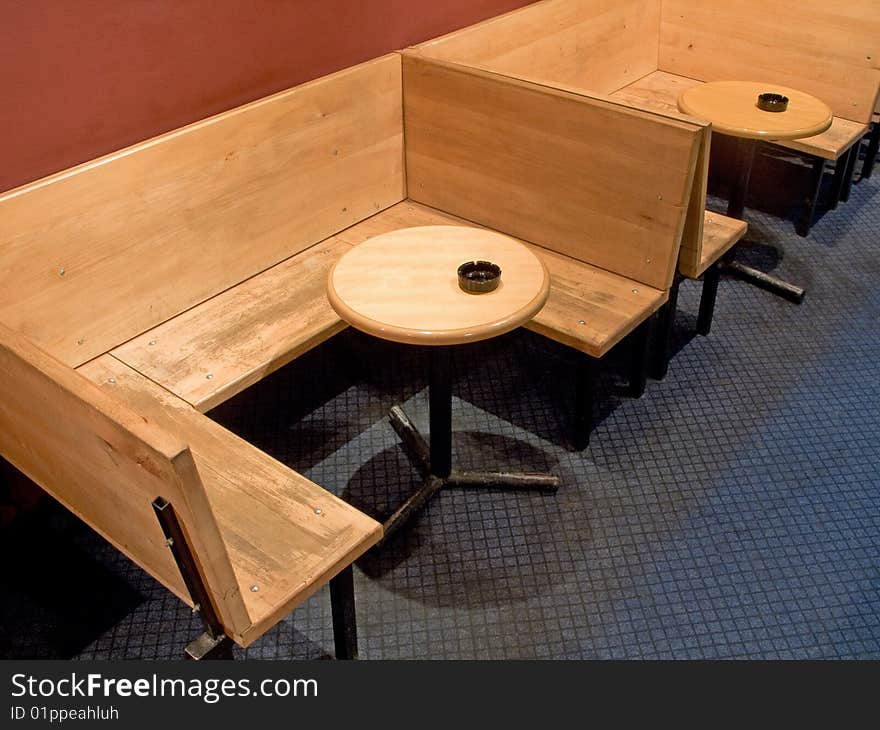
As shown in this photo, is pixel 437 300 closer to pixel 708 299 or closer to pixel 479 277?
pixel 479 277

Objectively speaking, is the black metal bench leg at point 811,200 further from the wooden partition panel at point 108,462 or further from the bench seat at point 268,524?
the wooden partition panel at point 108,462

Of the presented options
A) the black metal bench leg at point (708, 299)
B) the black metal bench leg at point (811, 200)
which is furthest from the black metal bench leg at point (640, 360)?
the black metal bench leg at point (811, 200)

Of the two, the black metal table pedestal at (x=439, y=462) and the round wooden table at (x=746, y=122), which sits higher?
the round wooden table at (x=746, y=122)

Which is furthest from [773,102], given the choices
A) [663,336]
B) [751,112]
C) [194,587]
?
[194,587]

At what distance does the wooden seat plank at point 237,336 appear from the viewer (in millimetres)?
2447

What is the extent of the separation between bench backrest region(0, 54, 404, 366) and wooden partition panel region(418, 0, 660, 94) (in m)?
0.44

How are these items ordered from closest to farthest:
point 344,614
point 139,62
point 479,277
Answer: point 344,614
point 479,277
point 139,62

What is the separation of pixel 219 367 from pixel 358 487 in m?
0.60

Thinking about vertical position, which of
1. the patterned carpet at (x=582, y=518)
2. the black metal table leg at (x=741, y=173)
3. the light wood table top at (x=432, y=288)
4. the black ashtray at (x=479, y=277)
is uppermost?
the black ashtray at (x=479, y=277)

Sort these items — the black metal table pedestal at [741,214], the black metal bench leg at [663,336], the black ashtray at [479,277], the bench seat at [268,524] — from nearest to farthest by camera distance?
the bench seat at [268,524], the black ashtray at [479,277], the black metal bench leg at [663,336], the black metal table pedestal at [741,214]

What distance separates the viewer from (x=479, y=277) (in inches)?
87.8

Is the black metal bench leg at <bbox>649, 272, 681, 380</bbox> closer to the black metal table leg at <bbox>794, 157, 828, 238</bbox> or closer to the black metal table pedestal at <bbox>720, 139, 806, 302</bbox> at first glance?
the black metal table pedestal at <bbox>720, 139, 806, 302</bbox>

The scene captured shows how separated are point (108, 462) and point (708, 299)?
2.39 metres

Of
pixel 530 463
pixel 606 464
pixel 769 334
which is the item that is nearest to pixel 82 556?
pixel 530 463
